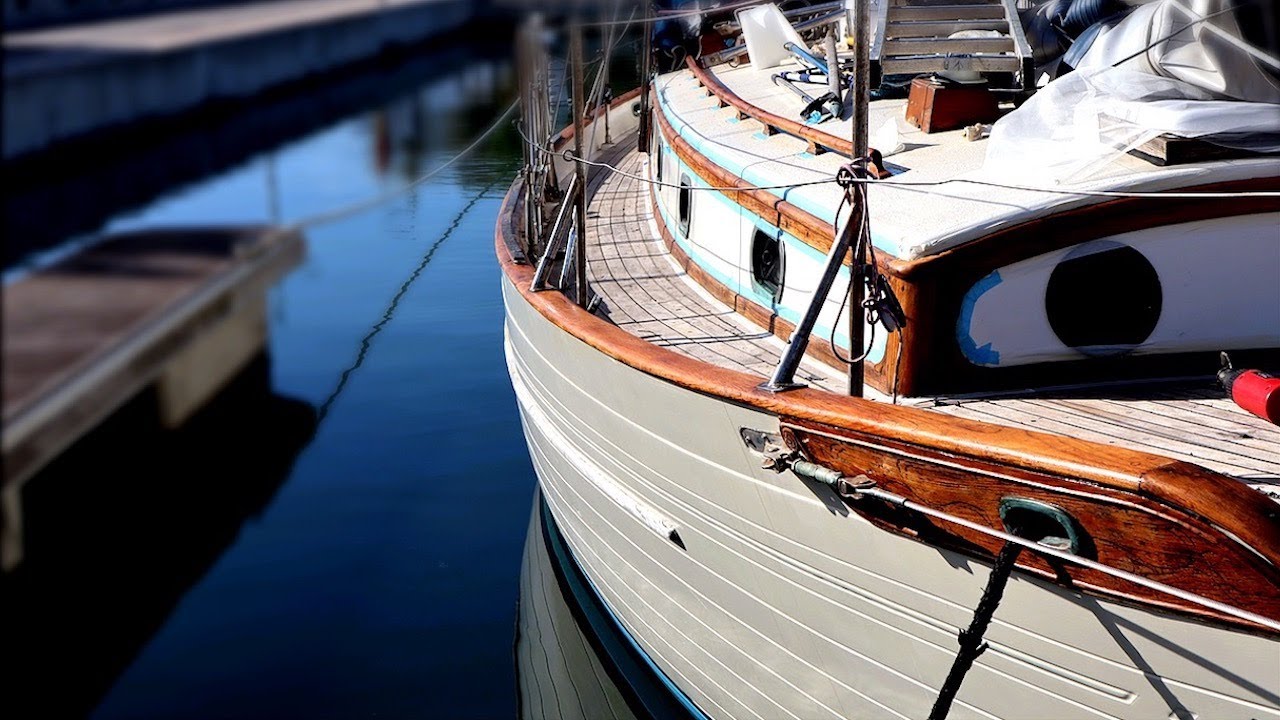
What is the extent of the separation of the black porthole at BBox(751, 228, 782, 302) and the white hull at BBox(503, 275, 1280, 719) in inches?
38.4

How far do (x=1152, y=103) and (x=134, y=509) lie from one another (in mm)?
4314

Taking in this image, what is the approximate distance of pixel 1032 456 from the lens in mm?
3688

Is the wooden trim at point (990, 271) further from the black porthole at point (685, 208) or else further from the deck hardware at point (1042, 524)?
the black porthole at point (685, 208)

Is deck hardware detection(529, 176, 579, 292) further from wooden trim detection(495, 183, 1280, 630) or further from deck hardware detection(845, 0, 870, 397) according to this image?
deck hardware detection(845, 0, 870, 397)

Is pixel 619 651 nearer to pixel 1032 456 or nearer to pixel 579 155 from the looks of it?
pixel 579 155

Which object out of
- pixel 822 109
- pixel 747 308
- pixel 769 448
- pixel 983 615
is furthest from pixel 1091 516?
pixel 822 109

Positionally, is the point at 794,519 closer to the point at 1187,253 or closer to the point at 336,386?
the point at 1187,253

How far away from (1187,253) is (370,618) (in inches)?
219

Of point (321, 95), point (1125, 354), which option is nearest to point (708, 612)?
point (1125, 354)

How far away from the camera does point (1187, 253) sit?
4.63m

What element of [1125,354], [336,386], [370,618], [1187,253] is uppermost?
[1187,253]

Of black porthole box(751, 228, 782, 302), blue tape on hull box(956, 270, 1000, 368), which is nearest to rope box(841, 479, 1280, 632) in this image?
blue tape on hull box(956, 270, 1000, 368)

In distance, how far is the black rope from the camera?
12.5 feet

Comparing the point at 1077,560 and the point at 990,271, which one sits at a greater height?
the point at 990,271
